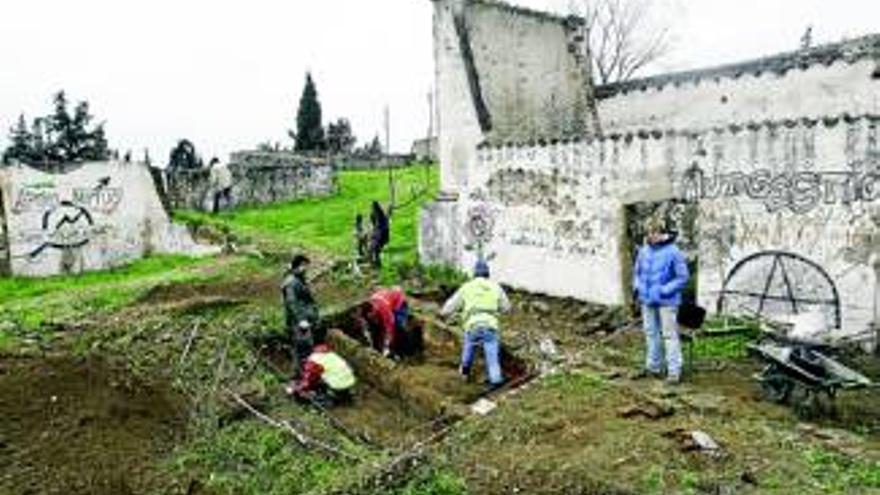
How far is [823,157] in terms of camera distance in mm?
14133

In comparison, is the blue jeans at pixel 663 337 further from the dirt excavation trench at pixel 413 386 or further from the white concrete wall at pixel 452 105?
the white concrete wall at pixel 452 105

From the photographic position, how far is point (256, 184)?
34250 millimetres

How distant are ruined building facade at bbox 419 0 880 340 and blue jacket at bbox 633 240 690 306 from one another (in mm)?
3360

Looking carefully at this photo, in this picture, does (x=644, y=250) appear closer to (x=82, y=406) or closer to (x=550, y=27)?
(x=82, y=406)

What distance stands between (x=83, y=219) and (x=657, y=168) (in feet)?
48.8

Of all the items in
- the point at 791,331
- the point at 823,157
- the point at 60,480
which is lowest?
the point at 60,480

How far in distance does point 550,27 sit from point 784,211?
29.7ft

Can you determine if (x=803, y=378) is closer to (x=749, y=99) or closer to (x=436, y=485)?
(x=436, y=485)

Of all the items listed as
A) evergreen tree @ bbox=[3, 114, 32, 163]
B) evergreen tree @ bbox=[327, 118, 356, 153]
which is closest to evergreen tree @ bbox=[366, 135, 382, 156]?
evergreen tree @ bbox=[327, 118, 356, 153]

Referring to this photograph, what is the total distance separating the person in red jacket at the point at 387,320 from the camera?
48.6 feet

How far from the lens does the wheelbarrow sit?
35.3 feet

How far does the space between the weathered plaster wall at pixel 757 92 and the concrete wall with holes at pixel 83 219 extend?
422 inches

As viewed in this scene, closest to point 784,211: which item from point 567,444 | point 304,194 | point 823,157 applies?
point 823,157

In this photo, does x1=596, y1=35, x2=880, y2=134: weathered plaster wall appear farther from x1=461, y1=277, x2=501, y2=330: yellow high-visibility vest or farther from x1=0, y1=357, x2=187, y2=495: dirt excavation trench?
x1=0, y1=357, x2=187, y2=495: dirt excavation trench
